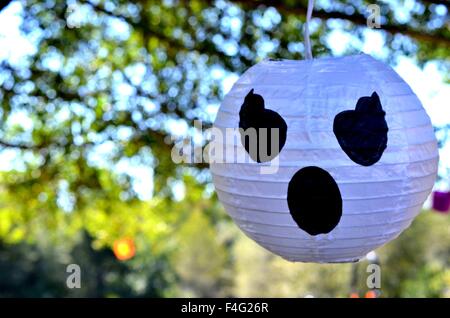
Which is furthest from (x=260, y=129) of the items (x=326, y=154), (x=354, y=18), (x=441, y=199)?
(x=441, y=199)

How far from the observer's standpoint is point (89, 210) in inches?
138

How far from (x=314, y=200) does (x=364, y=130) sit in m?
0.14

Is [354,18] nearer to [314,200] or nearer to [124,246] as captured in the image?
[314,200]

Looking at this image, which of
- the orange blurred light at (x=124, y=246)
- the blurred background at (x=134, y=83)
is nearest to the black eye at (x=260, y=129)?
the blurred background at (x=134, y=83)

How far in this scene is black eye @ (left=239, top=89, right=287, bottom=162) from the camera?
3.77 ft

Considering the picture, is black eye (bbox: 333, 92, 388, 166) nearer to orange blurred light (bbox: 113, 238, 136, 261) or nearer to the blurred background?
the blurred background

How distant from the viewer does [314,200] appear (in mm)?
1165

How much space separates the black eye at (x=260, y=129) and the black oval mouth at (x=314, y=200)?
0.06 meters

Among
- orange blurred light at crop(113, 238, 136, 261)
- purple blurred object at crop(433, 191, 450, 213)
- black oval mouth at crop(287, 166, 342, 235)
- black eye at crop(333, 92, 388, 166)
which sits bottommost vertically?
orange blurred light at crop(113, 238, 136, 261)

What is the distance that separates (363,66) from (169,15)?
2055mm

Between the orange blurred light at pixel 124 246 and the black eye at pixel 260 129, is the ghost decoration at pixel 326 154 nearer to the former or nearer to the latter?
the black eye at pixel 260 129

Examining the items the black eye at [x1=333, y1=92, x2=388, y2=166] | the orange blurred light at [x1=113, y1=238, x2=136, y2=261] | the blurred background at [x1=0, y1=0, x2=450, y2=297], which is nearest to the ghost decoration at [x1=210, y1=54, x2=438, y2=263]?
the black eye at [x1=333, y1=92, x2=388, y2=166]

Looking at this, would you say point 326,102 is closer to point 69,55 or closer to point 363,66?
point 363,66

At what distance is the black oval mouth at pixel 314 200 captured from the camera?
114cm
